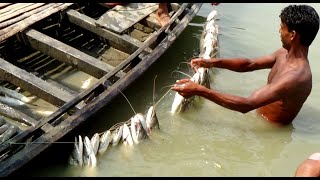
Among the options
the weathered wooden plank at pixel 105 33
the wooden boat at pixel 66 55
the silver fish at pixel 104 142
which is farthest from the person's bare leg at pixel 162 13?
the silver fish at pixel 104 142

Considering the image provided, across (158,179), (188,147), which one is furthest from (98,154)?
(188,147)

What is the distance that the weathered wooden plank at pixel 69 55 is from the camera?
510 cm

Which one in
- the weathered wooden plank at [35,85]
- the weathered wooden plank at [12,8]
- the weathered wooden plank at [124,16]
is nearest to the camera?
the weathered wooden plank at [35,85]

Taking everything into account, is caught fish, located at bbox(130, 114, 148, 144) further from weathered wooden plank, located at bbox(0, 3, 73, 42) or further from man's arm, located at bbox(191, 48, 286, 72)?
weathered wooden plank, located at bbox(0, 3, 73, 42)

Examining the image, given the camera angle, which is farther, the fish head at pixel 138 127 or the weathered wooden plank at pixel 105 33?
the weathered wooden plank at pixel 105 33

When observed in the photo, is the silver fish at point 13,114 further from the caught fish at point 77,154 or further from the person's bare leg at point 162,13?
the person's bare leg at point 162,13

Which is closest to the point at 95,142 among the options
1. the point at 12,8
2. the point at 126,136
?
the point at 126,136

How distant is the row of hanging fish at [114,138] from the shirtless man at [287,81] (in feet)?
1.66

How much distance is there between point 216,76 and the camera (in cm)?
605

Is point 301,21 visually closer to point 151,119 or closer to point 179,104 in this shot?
point 179,104

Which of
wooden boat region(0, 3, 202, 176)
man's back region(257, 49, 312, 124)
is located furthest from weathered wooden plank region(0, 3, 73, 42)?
man's back region(257, 49, 312, 124)

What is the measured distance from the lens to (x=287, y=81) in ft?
14.6

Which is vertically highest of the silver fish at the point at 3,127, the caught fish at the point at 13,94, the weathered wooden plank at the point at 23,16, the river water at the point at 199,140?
the weathered wooden plank at the point at 23,16

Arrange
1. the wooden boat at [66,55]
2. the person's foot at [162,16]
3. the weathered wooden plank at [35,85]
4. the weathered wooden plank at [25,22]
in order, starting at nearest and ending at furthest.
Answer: the wooden boat at [66,55]
the weathered wooden plank at [35,85]
the weathered wooden plank at [25,22]
the person's foot at [162,16]
